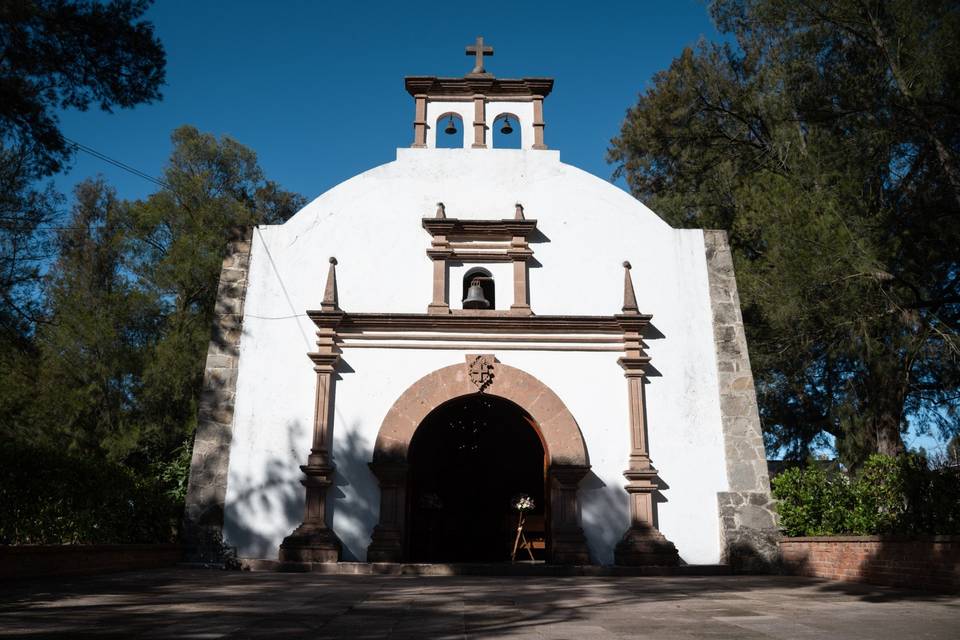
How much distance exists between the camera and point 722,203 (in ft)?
56.1

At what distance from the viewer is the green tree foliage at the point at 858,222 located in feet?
33.4

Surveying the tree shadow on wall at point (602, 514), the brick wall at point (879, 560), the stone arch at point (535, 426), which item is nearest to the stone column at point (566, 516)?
the stone arch at point (535, 426)

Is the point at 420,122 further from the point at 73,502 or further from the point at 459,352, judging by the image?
the point at 73,502

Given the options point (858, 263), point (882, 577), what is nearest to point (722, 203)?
point (858, 263)

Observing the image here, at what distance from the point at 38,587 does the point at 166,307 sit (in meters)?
13.4

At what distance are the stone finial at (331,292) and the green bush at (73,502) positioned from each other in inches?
127

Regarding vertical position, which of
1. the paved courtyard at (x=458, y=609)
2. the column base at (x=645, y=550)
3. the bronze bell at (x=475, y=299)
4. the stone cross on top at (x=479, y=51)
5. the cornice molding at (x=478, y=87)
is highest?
the stone cross on top at (x=479, y=51)

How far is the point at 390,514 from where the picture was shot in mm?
9422

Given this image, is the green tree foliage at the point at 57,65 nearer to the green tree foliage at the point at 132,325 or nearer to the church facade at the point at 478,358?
the church facade at the point at 478,358

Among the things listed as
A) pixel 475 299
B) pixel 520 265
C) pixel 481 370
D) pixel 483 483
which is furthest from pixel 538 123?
pixel 483 483

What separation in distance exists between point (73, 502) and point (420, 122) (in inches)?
285

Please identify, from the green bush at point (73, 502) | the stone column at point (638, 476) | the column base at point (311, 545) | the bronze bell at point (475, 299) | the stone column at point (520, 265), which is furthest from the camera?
the stone column at point (520, 265)

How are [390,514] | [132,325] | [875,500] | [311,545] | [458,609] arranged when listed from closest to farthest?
[458,609]
[875,500]
[311,545]
[390,514]
[132,325]

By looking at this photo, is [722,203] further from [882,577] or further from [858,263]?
[882,577]
